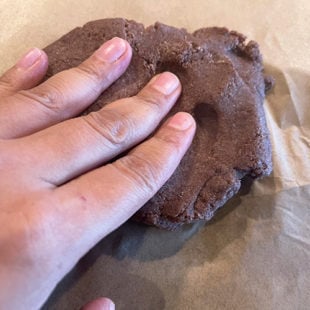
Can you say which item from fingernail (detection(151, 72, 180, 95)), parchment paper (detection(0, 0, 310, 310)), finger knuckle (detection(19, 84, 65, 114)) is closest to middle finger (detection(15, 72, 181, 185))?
fingernail (detection(151, 72, 180, 95))

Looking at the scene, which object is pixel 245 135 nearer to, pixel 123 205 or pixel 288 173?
pixel 288 173

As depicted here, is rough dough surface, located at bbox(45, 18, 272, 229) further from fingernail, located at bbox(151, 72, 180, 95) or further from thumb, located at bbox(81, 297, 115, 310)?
thumb, located at bbox(81, 297, 115, 310)

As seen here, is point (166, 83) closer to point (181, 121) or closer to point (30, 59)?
point (181, 121)

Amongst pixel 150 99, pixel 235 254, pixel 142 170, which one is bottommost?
pixel 235 254

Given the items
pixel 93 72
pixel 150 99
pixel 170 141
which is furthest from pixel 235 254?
pixel 93 72

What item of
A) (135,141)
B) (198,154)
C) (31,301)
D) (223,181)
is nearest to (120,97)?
(135,141)

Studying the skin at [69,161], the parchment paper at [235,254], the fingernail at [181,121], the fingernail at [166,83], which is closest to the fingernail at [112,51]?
the skin at [69,161]
